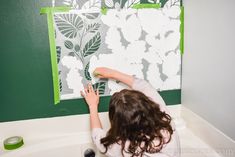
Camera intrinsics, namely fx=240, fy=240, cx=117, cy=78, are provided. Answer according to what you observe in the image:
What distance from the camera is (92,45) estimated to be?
1.34 m

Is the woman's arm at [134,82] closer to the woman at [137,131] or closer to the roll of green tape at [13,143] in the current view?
the woman at [137,131]

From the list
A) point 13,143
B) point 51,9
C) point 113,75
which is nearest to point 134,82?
point 113,75

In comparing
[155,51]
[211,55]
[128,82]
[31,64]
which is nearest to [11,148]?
[31,64]

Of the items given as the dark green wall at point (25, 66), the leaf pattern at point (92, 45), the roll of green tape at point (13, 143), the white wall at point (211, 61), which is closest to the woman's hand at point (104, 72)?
the leaf pattern at point (92, 45)

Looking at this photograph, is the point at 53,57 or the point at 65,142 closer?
the point at 53,57

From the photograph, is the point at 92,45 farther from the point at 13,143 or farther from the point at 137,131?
the point at 13,143

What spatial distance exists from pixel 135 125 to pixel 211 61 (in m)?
0.54

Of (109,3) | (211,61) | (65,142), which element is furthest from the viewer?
(65,142)

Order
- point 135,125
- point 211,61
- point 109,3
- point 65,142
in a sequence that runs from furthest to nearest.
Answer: point 65,142 → point 109,3 → point 211,61 → point 135,125

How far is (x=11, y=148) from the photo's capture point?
133cm

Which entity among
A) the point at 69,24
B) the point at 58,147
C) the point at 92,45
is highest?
the point at 69,24

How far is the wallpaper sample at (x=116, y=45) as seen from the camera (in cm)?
131

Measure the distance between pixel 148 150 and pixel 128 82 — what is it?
1.34ft

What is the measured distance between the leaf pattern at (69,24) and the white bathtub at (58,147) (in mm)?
607
